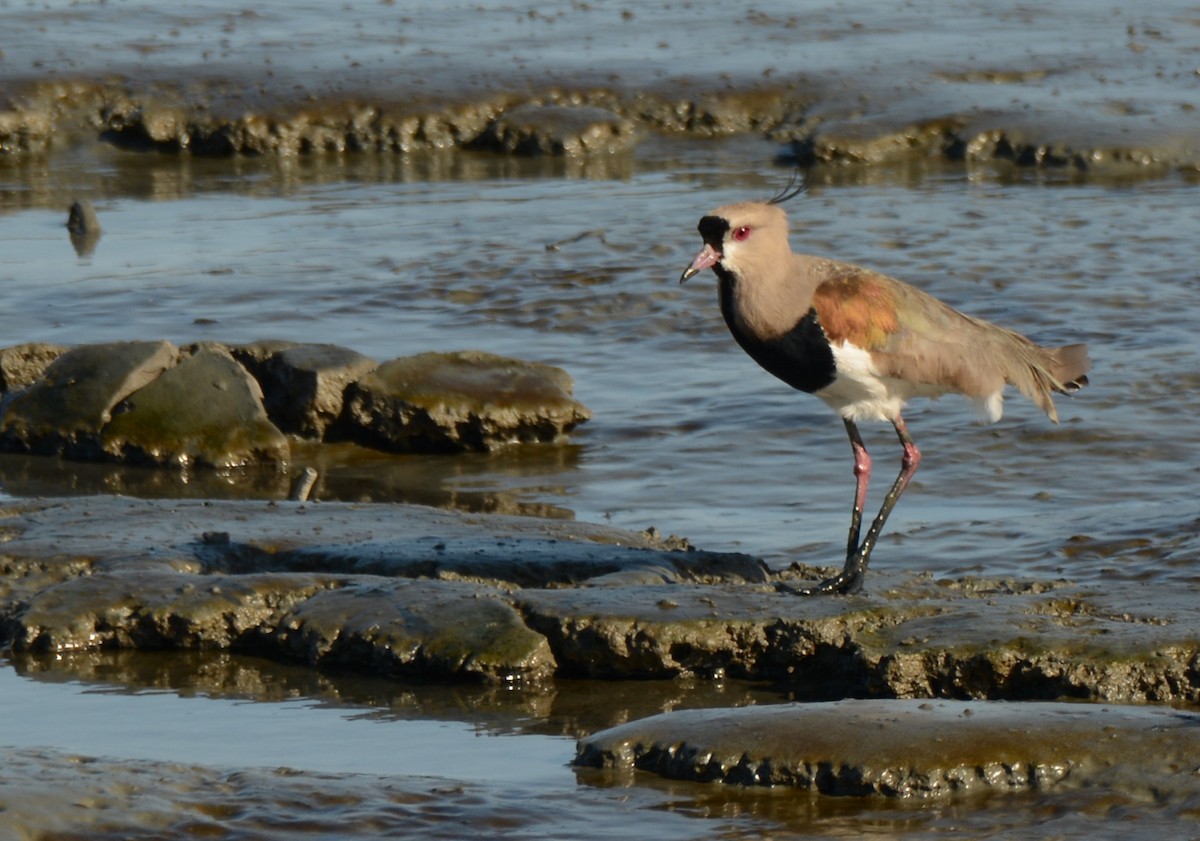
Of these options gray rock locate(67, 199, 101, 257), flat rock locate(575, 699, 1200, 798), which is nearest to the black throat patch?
flat rock locate(575, 699, 1200, 798)

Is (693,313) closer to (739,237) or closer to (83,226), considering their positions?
(83,226)

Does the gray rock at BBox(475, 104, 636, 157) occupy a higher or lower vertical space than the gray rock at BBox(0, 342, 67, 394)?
higher

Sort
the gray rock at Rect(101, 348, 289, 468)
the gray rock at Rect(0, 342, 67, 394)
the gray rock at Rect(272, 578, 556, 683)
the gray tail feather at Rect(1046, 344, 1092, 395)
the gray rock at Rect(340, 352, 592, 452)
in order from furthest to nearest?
the gray rock at Rect(0, 342, 67, 394)
the gray rock at Rect(340, 352, 592, 452)
the gray rock at Rect(101, 348, 289, 468)
the gray tail feather at Rect(1046, 344, 1092, 395)
the gray rock at Rect(272, 578, 556, 683)

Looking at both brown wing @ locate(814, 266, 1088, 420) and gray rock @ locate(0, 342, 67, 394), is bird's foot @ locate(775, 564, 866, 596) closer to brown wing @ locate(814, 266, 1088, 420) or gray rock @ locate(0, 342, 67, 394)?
brown wing @ locate(814, 266, 1088, 420)

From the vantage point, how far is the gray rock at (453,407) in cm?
1062

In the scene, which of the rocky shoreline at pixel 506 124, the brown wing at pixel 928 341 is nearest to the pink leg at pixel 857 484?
the brown wing at pixel 928 341

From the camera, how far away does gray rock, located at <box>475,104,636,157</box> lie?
65.6 feet

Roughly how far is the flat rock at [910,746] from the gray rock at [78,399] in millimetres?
5243

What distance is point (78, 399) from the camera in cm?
1038

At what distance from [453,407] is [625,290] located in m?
3.76

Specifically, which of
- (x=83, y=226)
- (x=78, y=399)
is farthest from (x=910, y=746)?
(x=83, y=226)

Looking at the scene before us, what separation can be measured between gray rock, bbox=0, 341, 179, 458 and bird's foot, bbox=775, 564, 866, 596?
14.4 feet

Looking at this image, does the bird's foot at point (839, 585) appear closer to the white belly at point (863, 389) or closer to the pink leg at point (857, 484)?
the pink leg at point (857, 484)

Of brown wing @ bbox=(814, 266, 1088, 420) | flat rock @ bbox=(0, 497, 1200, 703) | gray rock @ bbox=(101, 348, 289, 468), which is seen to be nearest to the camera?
flat rock @ bbox=(0, 497, 1200, 703)
